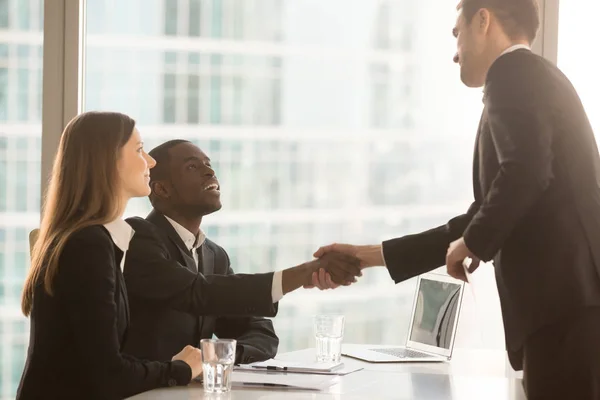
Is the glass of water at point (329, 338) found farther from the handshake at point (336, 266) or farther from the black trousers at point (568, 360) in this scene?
the black trousers at point (568, 360)

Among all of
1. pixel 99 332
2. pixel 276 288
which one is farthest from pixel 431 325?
pixel 99 332

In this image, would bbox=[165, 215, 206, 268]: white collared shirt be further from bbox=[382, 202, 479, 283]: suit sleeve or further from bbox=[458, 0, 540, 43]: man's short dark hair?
bbox=[458, 0, 540, 43]: man's short dark hair

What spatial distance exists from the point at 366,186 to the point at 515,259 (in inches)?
56.7

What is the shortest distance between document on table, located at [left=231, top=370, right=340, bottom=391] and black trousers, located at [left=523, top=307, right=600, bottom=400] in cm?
45

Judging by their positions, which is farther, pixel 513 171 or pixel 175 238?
pixel 175 238

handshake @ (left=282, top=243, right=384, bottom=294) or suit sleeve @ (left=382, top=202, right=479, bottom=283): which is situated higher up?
suit sleeve @ (left=382, top=202, right=479, bottom=283)

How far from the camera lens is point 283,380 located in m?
1.88

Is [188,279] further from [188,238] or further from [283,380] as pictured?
[283,380]

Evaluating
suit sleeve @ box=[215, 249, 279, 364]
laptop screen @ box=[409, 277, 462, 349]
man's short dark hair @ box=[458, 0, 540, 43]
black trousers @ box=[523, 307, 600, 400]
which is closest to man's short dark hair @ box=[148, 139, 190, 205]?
suit sleeve @ box=[215, 249, 279, 364]

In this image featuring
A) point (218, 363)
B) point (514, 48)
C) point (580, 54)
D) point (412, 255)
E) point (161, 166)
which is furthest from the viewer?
point (580, 54)

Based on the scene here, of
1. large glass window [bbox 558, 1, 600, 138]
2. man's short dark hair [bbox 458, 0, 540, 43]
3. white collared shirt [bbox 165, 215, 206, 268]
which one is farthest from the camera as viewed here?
large glass window [bbox 558, 1, 600, 138]

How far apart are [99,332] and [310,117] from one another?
5.42 ft

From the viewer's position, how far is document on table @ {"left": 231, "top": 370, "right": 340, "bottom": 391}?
1.83 m

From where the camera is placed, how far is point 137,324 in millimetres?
2424
